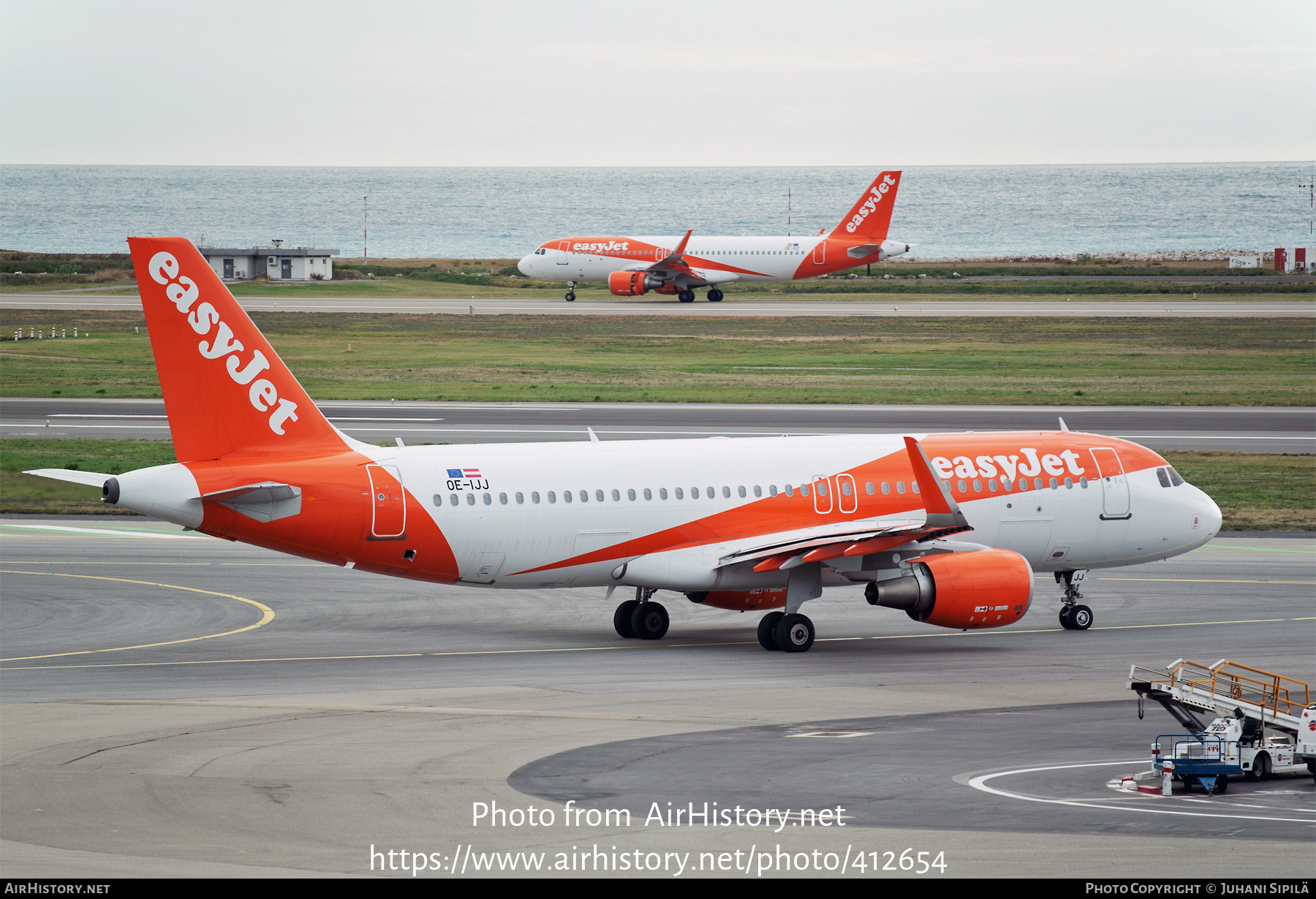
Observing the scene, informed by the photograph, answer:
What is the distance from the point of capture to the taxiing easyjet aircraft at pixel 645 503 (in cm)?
2855

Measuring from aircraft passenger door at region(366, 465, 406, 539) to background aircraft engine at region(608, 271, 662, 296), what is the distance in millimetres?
92132

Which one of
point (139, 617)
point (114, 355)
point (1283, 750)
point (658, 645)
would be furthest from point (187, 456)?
point (114, 355)

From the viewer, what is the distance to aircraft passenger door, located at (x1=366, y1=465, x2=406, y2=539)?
96.5 feet

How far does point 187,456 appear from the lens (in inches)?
1123

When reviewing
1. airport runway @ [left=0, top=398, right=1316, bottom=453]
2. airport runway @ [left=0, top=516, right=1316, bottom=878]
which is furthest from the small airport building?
airport runway @ [left=0, top=516, right=1316, bottom=878]

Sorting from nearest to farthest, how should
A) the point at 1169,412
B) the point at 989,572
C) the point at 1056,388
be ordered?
1. the point at 989,572
2. the point at 1169,412
3. the point at 1056,388

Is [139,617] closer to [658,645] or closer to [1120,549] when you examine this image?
[658,645]

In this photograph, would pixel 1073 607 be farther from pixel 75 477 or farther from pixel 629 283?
pixel 629 283

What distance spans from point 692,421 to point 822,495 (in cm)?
3292

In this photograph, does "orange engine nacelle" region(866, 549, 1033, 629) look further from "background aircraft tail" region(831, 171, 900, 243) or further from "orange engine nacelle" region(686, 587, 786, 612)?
"background aircraft tail" region(831, 171, 900, 243)

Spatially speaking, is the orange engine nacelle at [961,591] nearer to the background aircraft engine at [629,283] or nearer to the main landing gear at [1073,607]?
the main landing gear at [1073,607]

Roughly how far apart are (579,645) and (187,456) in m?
8.89

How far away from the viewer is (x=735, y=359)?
9100 cm
